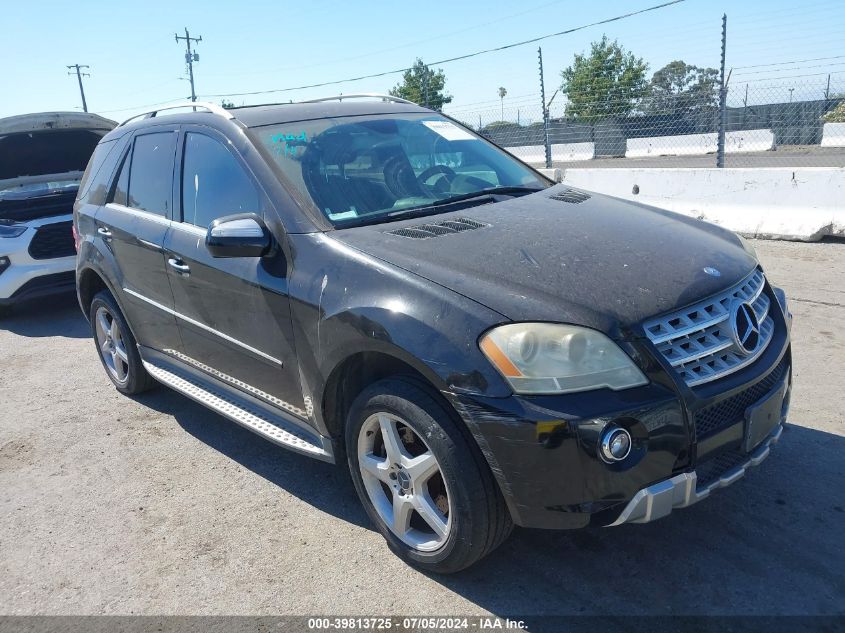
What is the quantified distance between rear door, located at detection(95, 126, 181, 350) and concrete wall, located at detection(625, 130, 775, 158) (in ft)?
41.6

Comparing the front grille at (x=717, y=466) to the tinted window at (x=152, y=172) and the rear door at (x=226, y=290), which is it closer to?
the rear door at (x=226, y=290)

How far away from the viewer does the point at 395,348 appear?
100 inches

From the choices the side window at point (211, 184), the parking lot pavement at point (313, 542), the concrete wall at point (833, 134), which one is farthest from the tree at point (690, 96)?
the concrete wall at point (833, 134)

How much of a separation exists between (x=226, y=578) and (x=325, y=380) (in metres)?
0.92

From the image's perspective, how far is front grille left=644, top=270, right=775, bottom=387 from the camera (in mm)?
2412

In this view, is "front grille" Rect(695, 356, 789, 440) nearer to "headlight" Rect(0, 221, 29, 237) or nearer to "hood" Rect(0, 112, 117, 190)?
"headlight" Rect(0, 221, 29, 237)

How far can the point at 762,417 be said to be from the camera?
2611mm

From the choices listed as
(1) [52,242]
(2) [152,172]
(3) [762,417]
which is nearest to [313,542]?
(3) [762,417]

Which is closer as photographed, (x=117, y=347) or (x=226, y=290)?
(x=226, y=290)

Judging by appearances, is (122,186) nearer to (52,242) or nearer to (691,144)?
(52,242)

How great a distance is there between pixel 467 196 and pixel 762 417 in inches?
67.5

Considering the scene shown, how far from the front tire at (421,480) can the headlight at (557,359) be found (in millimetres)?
328

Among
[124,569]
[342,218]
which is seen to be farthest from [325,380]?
[124,569]

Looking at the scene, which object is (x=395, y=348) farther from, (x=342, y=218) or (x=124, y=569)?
(x=124, y=569)
